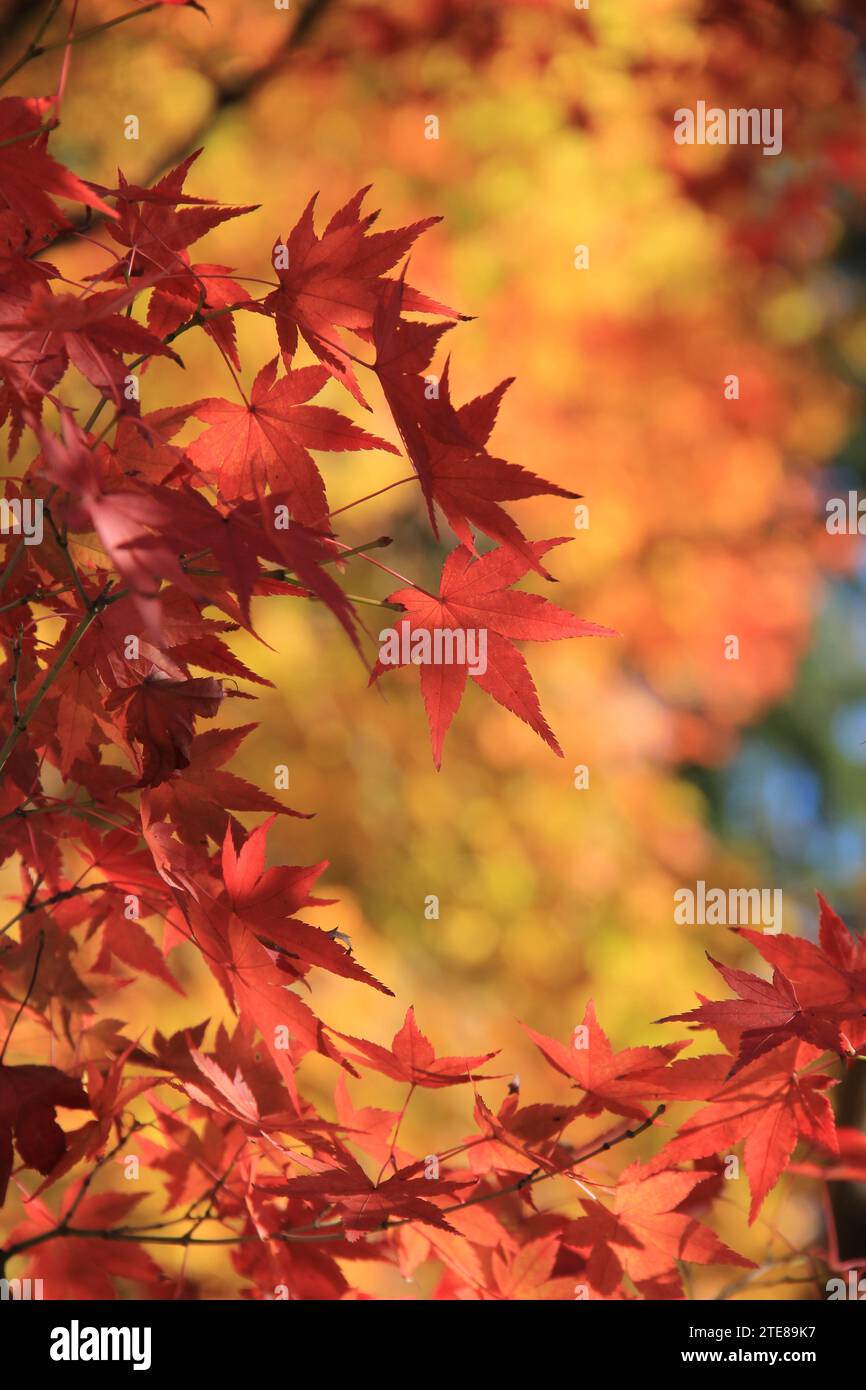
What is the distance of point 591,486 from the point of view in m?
2.88

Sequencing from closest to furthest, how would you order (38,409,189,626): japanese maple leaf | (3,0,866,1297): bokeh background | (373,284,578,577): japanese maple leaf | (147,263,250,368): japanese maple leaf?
(38,409,189,626): japanese maple leaf → (373,284,578,577): japanese maple leaf → (147,263,250,368): japanese maple leaf → (3,0,866,1297): bokeh background

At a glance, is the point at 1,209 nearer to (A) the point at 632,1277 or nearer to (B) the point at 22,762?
(B) the point at 22,762

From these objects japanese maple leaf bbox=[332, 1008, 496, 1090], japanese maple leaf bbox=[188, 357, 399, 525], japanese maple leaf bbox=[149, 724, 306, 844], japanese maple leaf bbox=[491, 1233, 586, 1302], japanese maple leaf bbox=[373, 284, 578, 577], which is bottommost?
japanese maple leaf bbox=[491, 1233, 586, 1302]

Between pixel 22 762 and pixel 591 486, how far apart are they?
2408 millimetres

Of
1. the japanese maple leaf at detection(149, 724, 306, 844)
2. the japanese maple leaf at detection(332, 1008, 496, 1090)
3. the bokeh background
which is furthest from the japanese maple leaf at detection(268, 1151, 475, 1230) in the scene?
the bokeh background

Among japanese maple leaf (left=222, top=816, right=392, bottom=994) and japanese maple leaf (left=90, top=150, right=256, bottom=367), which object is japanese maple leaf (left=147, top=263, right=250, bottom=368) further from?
japanese maple leaf (left=222, top=816, right=392, bottom=994)

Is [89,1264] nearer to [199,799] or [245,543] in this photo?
[199,799]

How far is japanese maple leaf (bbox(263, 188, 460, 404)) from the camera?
53 cm

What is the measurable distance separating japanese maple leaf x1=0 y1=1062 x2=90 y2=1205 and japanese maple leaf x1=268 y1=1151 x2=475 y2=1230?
0.12 m

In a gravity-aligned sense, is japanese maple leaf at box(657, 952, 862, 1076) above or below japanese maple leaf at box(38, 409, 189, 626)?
below

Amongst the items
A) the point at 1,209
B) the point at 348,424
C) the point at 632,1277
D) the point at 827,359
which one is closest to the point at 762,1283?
the point at 632,1277

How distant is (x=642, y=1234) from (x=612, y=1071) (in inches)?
3.4

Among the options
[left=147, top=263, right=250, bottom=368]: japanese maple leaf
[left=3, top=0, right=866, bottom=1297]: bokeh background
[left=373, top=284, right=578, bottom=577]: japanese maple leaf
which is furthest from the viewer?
[left=3, top=0, right=866, bottom=1297]: bokeh background
